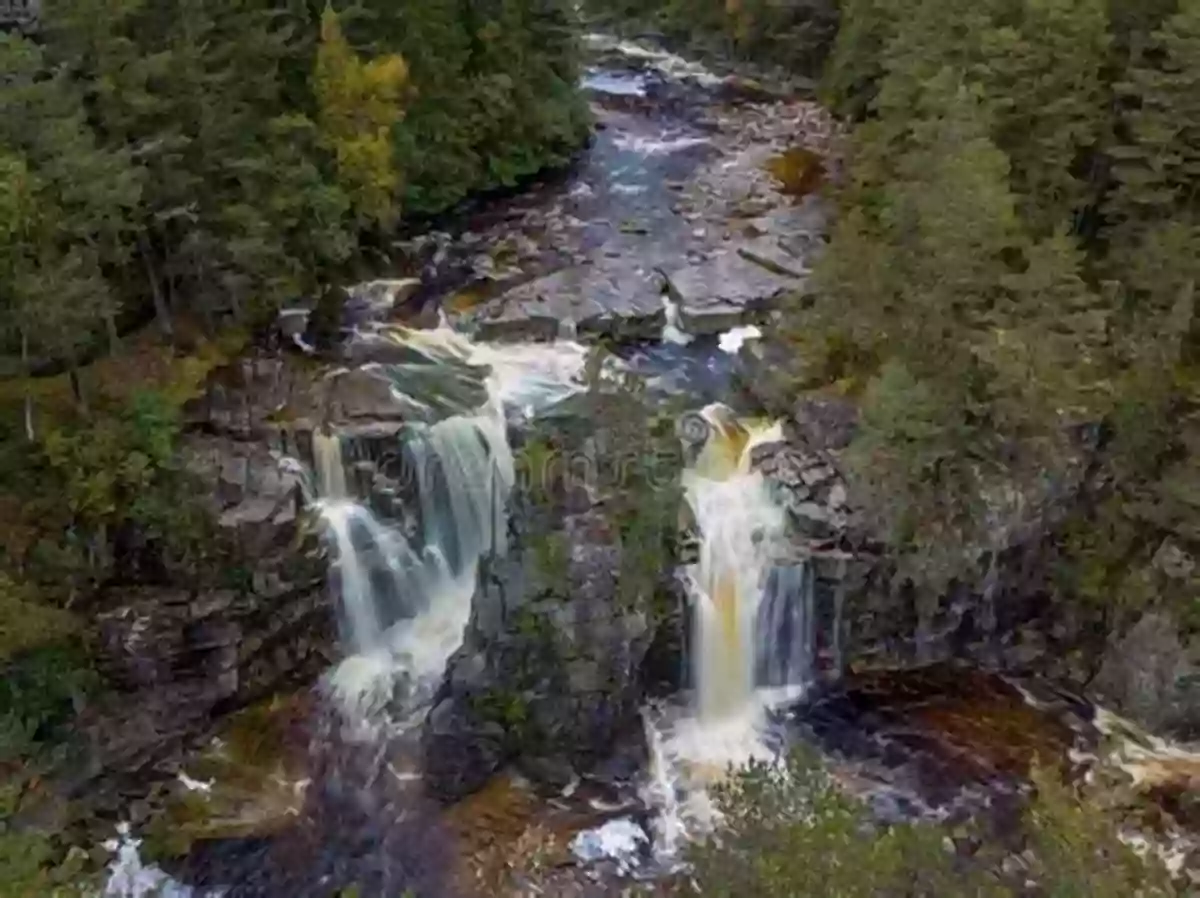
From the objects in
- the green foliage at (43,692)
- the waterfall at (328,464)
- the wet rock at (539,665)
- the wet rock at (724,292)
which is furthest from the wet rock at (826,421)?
the green foliage at (43,692)

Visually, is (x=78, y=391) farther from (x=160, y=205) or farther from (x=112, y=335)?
(x=160, y=205)

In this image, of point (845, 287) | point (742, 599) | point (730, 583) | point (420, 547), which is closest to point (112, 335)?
point (420, 547)

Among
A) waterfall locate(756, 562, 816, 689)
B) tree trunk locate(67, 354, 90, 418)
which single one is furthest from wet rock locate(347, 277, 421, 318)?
waterfall locate(756, 562, 816, 689)

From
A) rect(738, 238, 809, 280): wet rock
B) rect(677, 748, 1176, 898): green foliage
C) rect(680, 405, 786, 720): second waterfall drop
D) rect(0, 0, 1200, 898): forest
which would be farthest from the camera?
rect(738, 238, 809, 280): wet rock

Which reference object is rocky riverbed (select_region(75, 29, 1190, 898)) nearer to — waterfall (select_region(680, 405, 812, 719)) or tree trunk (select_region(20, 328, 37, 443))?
waterfall (select_region(680, 405, 812, 719))

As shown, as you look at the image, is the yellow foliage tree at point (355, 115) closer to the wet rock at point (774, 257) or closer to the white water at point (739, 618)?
the wet rock at point (774, 257)

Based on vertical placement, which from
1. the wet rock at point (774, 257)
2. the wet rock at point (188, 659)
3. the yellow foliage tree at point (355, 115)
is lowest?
the wet rock at point (188, 659)
